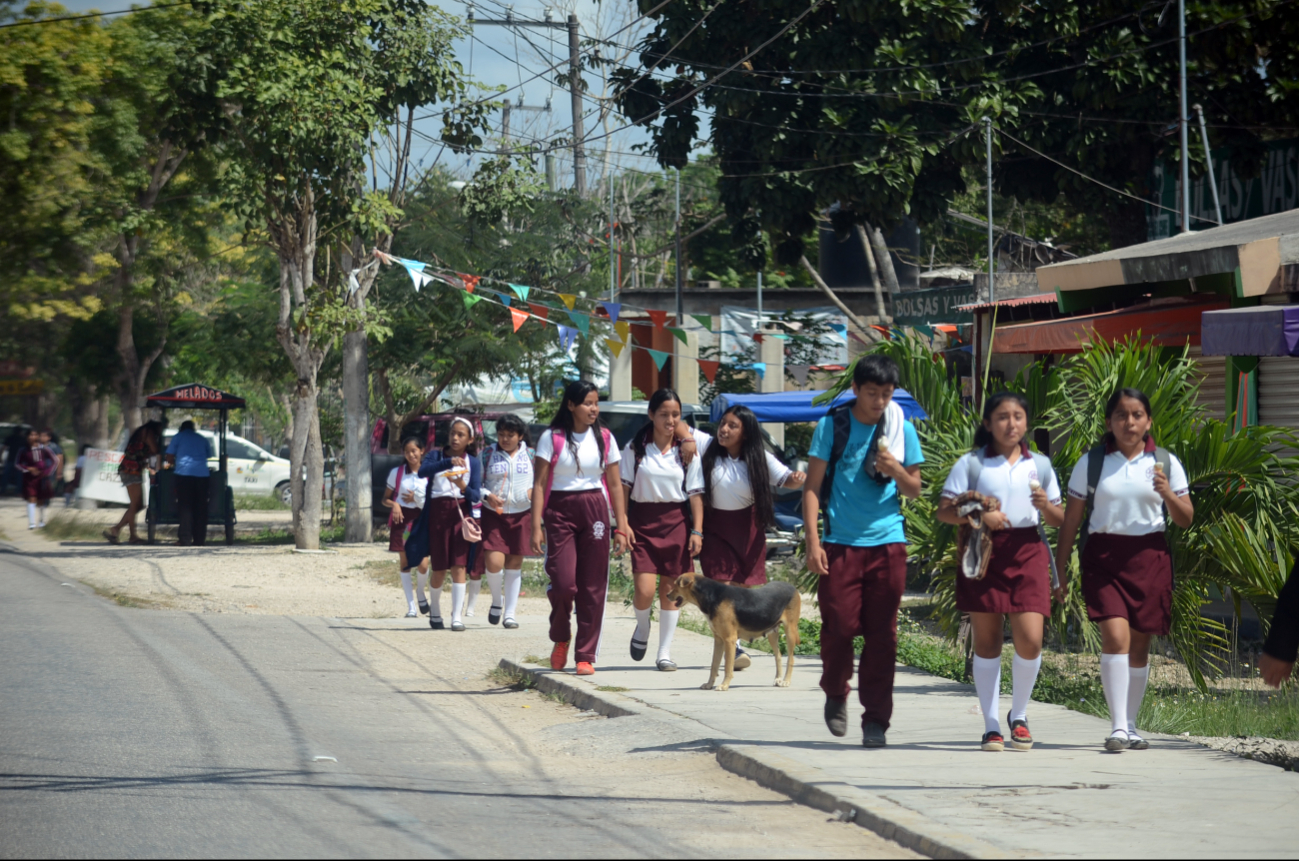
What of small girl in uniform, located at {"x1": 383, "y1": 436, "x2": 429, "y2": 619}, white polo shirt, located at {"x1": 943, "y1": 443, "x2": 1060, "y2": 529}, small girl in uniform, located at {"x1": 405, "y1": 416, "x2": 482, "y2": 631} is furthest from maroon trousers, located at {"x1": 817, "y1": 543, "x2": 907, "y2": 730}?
small girl in uniform, located at {"x1": 383, "y1": 436, "x2": 429, "y2": 619}

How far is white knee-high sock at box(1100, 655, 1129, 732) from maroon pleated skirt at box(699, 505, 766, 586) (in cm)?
262

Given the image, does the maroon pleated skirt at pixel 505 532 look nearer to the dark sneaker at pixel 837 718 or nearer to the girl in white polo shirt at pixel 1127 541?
the dark sneaker at pixel 837 718

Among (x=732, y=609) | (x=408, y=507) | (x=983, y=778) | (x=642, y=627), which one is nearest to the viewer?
(x=983, y=778)

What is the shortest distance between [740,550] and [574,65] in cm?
1399

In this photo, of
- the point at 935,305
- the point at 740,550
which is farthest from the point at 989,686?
the point at 935,305

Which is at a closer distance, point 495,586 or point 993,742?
point 993,742

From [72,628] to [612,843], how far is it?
320 inches

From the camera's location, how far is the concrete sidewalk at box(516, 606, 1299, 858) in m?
4.99

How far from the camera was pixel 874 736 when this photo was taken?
673 cm

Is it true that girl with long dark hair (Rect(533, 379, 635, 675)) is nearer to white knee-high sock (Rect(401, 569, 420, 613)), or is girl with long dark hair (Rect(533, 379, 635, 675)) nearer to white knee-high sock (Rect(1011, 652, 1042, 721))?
white knee-high sock (Rect(1011, 652, 1042, 721))

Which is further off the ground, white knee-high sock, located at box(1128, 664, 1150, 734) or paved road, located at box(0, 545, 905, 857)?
white knee-high sock, located at box(1128, 664, 1150, 734)

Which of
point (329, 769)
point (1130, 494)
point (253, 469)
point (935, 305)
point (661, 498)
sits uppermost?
point (935, 305)

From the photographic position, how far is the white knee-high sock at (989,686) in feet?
21.8

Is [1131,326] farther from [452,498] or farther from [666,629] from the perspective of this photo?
[452,498]
